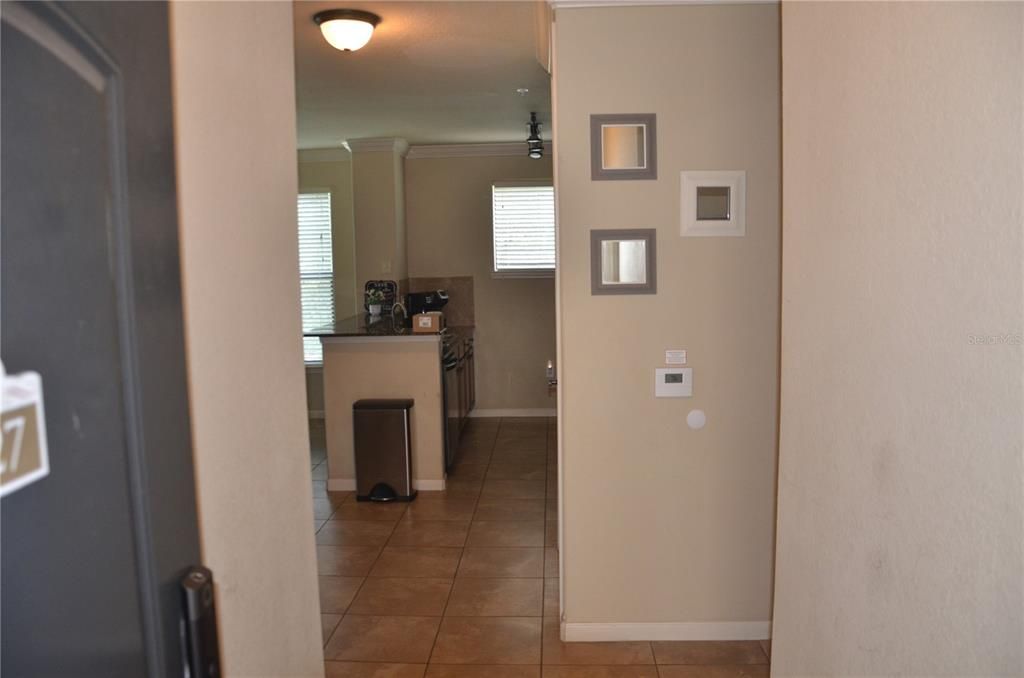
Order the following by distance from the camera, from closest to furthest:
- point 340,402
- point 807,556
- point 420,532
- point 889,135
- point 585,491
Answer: point 889,135, point 807,556, point 585,491, point 420,532, point 340,402

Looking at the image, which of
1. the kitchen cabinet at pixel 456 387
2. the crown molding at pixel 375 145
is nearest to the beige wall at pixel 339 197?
the crown molding at pixel 375 145

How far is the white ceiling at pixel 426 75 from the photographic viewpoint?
3.65 metres

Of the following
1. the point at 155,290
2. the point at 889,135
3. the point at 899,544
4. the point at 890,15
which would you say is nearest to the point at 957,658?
the point at 899,544

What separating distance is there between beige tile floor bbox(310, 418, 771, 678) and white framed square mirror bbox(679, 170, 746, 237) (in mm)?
1772

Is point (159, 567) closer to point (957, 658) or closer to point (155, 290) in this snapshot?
point (155, 290)

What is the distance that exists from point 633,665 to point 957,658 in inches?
88.6

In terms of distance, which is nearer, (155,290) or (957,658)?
(155,290)

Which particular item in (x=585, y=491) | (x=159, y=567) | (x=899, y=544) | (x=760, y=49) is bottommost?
(x=585, y=491)

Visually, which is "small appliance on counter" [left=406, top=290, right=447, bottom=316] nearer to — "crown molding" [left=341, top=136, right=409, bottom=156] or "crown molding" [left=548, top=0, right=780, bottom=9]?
"crown molding" [left=341, top=136, right=409, bottom=156]

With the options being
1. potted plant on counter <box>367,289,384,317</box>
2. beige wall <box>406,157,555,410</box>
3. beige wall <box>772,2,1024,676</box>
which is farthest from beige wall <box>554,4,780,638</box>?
beige wall <box>406,157,555,410</box>

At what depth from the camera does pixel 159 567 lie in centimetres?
74

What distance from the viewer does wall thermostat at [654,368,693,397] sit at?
10.4 feet

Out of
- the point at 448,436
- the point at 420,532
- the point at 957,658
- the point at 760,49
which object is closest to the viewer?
the point at 957,658

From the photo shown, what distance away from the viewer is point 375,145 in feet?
24.6
